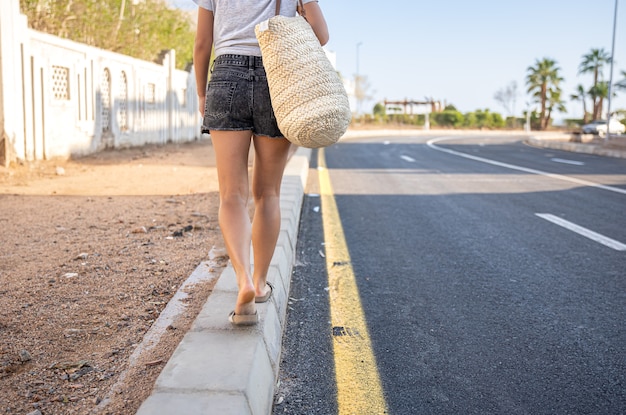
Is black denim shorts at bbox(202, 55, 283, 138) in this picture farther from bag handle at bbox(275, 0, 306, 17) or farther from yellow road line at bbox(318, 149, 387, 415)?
yellow road line at bbox(318, 149, 387, 415)

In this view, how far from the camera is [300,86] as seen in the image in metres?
2.68

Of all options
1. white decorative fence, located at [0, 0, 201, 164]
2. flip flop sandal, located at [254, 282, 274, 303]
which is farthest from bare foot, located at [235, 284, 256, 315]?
white decorative fence, located at [0, 0, 201, 164]

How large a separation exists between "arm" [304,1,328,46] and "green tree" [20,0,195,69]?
578 inches

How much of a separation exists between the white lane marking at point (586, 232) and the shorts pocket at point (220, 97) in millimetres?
4215

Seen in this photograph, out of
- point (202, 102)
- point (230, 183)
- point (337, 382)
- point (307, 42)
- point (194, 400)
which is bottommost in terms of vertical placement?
point (337, 382)

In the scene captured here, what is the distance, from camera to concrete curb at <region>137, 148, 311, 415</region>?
218 cm

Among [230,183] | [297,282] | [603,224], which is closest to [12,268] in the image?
[297,282]

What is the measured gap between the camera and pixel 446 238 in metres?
6.20

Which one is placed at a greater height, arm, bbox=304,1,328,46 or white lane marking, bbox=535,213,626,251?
arm, bbox=304,1,328,46

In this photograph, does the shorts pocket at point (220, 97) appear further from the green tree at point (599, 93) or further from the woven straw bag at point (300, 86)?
the green tree at point (599, 93)

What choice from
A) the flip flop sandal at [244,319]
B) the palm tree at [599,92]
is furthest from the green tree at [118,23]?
the palm tree at [599,92]

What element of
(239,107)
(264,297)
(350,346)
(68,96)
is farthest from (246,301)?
(68,96)

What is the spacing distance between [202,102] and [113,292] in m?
1.39

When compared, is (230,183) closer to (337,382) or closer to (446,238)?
(337,382)
